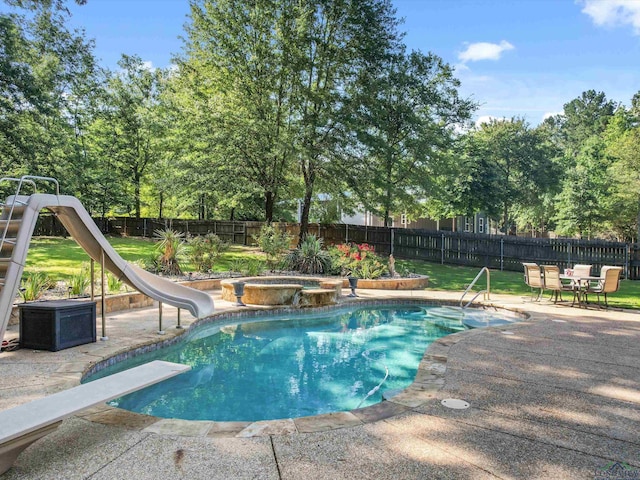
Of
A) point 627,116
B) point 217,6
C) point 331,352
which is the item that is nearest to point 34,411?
point 331,352

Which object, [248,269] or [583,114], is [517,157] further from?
[583,114]

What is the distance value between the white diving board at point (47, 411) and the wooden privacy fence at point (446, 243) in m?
12.9

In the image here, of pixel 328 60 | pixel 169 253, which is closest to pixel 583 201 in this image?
pixel 328 60

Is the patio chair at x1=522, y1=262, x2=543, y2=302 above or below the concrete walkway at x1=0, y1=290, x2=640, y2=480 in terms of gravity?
above

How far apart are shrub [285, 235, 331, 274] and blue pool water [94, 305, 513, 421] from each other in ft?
11.4

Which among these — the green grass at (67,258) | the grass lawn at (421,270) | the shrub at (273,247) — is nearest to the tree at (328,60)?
the shrub at (273,247)

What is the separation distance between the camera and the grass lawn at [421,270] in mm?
10617

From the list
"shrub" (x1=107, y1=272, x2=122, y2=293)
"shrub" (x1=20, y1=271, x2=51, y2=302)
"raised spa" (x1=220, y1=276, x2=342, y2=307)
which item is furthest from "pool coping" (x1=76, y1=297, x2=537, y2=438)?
"raised spa" (x1=220, y1=276, x2=342, y2=307)

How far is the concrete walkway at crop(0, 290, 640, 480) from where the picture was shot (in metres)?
2.47

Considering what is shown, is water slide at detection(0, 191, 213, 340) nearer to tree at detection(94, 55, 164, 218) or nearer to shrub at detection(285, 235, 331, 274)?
shrub at detection(285, 235, 331, 274)

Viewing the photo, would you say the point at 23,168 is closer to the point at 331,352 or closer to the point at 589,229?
the point at 331,352

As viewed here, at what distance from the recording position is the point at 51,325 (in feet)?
16.2

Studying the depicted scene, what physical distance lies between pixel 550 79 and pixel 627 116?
36.6 ft

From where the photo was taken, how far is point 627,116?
3881cm
